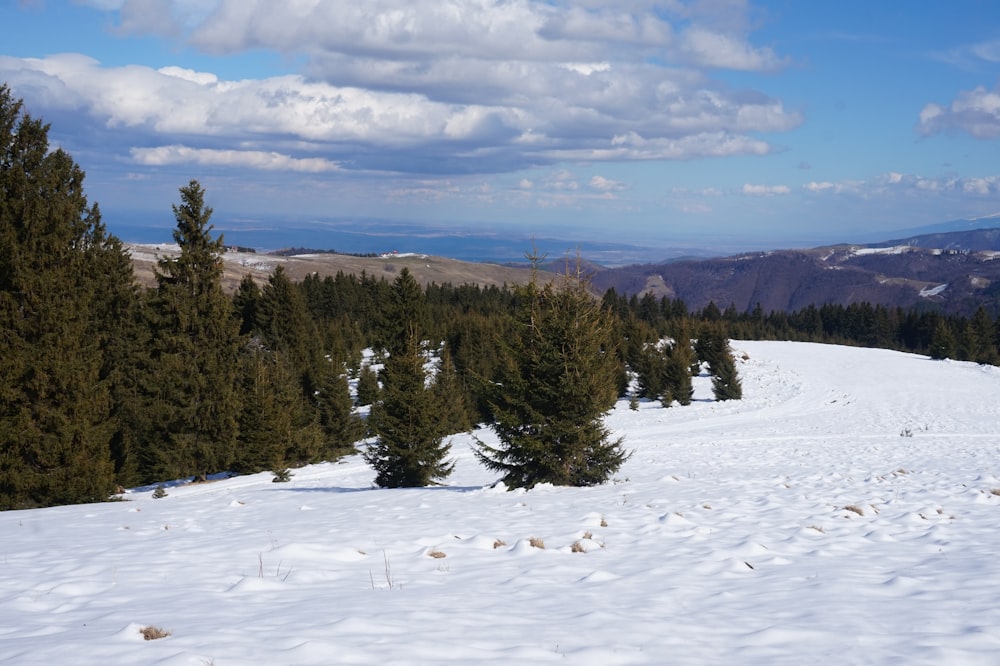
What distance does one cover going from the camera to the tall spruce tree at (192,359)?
2438 centimetres

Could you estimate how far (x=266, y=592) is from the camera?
7.18 metres

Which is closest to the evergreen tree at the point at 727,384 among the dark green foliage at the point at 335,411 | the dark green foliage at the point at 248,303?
the dark green foliage at the point at 335,411

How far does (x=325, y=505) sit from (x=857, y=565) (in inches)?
414

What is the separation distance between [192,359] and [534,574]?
20.8 m

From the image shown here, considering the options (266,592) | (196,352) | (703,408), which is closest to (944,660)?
(266,592)

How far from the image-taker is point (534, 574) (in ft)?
25.8

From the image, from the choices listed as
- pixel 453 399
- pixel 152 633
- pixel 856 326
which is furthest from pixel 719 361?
pixel 856 326

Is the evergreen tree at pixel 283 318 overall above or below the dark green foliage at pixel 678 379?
above

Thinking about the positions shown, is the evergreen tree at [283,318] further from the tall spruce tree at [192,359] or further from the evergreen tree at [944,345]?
the evergreen tree at [944,345]

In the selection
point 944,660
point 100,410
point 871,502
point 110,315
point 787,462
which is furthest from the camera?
point 110,315

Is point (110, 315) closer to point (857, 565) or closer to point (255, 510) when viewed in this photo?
point (255, 510)

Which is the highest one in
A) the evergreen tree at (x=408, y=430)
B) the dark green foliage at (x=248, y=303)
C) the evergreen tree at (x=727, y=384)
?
the dark green foliage at (x=248, y=303)

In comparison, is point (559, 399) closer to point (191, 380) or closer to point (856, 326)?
point (191, 380)

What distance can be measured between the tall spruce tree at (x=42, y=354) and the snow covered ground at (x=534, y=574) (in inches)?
113
